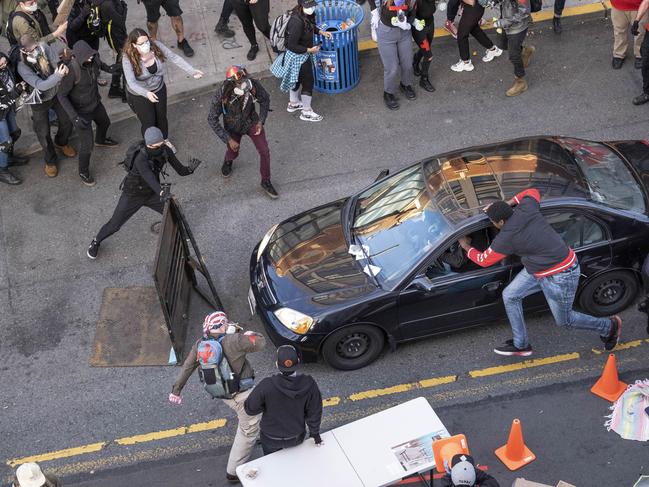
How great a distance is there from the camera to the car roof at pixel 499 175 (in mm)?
8117

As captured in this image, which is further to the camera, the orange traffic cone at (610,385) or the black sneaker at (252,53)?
the black sneaker at (252,53)

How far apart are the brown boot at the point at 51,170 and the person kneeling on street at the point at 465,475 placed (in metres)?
6.99

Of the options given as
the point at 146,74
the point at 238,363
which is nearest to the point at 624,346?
the point at 238,363

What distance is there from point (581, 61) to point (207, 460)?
25.0 ft

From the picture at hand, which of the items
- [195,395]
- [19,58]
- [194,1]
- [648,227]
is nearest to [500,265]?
[648,227]

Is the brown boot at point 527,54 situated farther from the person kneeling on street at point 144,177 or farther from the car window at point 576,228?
the person kneeling on street at point 144,177

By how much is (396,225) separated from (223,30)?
5845 millimetres

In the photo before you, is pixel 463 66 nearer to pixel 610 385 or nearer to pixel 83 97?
pixel 83 97

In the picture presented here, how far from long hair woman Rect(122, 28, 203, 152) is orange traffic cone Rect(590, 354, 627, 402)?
19.0ft

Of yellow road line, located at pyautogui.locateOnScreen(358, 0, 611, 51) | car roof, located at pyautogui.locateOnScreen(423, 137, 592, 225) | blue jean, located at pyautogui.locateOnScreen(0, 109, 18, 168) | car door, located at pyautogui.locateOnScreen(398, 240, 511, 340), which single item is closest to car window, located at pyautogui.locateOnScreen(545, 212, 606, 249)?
car roof, located at pyautogui.locateOnScreen(423, 137, 592, 225)

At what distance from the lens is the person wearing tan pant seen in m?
11.4

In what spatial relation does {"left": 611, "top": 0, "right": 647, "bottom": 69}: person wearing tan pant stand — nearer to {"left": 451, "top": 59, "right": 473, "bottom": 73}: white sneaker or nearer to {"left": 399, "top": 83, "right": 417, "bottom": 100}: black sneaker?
{"left": 451, "top": 59, "right": 473, "bottom": 73}: white sneaker

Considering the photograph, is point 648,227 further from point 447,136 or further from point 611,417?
point 447,136

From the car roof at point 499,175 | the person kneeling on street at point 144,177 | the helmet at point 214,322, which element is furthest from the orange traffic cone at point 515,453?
the person kneeling on street at point 144,177
